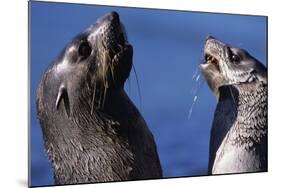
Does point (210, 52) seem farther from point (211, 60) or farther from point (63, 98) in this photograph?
point (63, 98)

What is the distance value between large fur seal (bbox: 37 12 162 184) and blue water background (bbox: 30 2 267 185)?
0.19 ft

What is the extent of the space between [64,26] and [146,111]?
2.28 ft

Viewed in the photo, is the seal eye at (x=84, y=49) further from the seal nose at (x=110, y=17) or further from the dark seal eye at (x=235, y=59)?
the dark seal eye at (x=235, y=59)

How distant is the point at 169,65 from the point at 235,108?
1.77ft

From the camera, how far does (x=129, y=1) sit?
297 centimetres

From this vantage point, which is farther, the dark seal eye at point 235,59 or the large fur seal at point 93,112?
the dark seal eye at point 235,59

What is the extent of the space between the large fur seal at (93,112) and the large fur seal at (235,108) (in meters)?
0.54

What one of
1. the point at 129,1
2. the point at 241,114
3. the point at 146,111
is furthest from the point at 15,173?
the point at 241,114

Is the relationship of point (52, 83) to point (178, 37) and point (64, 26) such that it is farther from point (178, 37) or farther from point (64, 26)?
point (178, 37)

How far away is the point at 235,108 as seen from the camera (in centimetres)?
324

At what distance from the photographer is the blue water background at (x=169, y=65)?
283 centimetres

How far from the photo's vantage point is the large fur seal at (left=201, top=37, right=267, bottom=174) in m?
3.20

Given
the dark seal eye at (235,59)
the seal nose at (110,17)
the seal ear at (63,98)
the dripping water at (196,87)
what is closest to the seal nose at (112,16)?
the seal nose at (110,17)

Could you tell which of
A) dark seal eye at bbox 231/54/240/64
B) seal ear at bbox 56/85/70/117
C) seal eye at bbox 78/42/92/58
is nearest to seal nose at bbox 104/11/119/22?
seal eye at bbox 78/42/92/58
